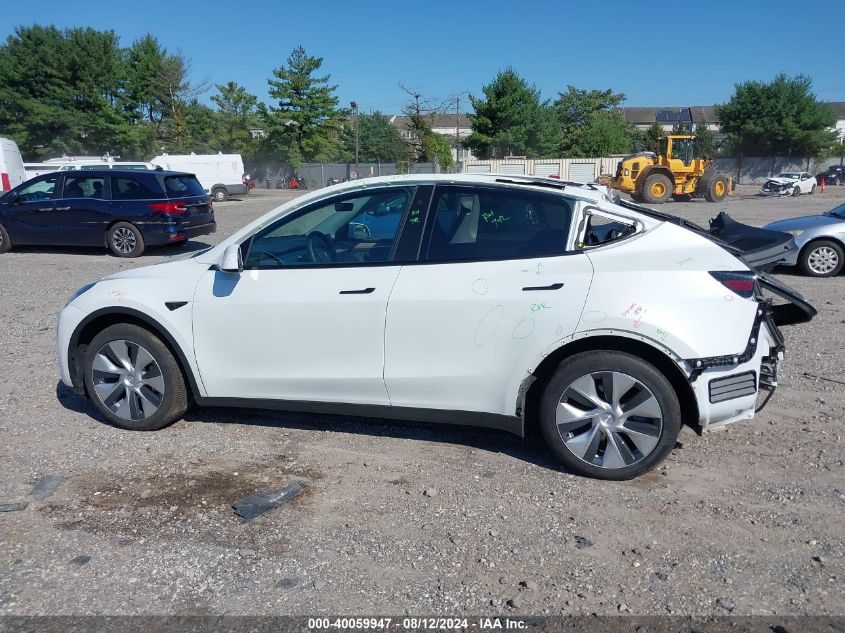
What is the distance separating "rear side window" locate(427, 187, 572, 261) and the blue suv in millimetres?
10874

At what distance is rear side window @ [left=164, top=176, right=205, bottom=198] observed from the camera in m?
14.0

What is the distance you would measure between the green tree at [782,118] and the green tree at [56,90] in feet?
160

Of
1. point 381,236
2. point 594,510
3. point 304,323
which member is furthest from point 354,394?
point 594,510

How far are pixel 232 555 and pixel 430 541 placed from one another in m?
0.94

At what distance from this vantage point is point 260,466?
170 inches

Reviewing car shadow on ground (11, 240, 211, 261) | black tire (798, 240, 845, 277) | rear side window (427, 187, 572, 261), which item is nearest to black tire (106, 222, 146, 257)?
car shadow on ground (11, 240, 211, 261)

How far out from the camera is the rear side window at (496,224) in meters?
4.08

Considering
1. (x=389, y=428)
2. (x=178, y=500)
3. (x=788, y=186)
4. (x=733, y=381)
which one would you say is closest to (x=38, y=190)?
(x=389, y=428)

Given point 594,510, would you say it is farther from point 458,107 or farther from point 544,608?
point 458,107

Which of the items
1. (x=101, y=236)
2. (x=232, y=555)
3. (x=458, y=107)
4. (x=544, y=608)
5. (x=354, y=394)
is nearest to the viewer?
(x=544, y=608)

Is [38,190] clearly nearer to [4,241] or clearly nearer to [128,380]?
[4,241]

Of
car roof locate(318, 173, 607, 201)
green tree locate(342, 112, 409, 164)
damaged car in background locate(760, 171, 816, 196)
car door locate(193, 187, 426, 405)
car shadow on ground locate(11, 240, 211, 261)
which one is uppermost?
green tree locate(342, 112, 409, 164)

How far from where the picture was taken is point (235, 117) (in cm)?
6025

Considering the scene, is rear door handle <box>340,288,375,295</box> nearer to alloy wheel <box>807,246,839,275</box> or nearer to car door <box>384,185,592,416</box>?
car door <box>384,185,592,416</box>
